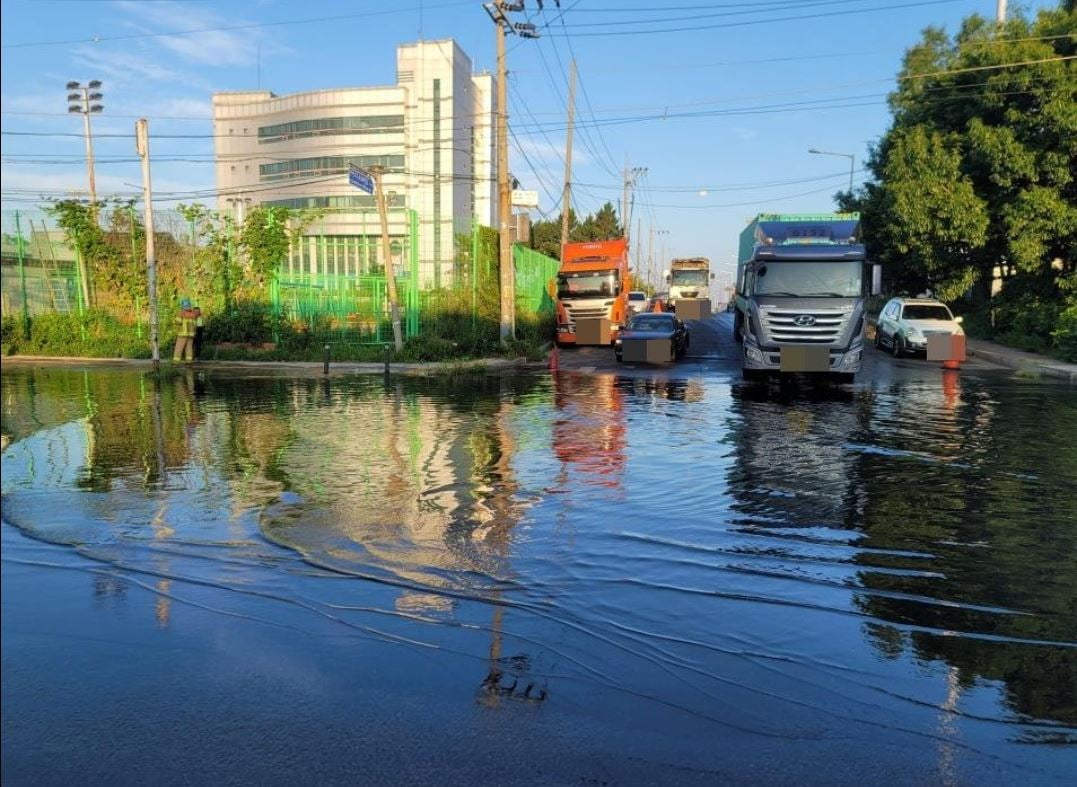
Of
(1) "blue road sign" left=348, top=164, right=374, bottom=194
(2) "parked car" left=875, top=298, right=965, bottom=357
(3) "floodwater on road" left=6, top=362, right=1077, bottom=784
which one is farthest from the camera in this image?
(2) "parked car" left=875, top=298, right=965, bottom=357

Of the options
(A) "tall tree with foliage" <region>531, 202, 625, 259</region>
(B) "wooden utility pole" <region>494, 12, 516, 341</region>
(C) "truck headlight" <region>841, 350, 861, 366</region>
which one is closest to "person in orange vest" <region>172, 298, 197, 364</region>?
(B) "wooden utility pole" <region>494, 12, 516, 341</region>

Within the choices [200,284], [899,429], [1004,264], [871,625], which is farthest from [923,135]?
[871,625]

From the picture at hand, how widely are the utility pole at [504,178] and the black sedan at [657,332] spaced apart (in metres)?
3.57

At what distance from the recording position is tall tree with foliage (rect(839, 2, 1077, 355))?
27.5 m

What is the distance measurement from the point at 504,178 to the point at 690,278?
26497 mm

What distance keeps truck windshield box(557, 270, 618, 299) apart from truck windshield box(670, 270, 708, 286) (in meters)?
20.3

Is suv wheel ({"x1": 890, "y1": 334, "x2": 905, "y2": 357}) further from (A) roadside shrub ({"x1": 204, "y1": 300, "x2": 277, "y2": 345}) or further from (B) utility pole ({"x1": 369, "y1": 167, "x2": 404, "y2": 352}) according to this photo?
(A) roadside shrub ({"x1": 204, "y1": 300, "x2": 277, "y2": 345})

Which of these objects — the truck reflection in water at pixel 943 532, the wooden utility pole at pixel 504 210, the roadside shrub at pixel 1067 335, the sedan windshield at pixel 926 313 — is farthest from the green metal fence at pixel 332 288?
the roadside shrub at pixel 1067 335

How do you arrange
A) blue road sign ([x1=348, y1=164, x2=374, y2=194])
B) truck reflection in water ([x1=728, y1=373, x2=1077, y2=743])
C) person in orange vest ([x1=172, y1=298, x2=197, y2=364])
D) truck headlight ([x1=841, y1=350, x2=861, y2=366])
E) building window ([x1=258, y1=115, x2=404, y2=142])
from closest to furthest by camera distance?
1. truck reflection in water ([x1=728, y1=373, x2=1077, y2=743])
2. truck headlight ([x1=841, y1=350, x2=861, y2=366])
3. person in orange vest ([x1=172, y1=298, x2=197, y2=364])
4. blue road sign ([x1=348, y1=164, x2=374, y2=194])
5. building window ([x1=258, y1=115, x2=404, y2=142])

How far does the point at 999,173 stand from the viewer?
2861cm

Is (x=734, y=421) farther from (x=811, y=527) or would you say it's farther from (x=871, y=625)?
(x=871, y=625)

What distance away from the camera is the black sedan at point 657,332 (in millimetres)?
26203

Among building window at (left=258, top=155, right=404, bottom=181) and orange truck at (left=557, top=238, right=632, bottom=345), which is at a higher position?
building window at (left=258, top=155, right=404, bottom=181)

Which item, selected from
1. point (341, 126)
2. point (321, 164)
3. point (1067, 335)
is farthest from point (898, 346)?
point (341, 126)
